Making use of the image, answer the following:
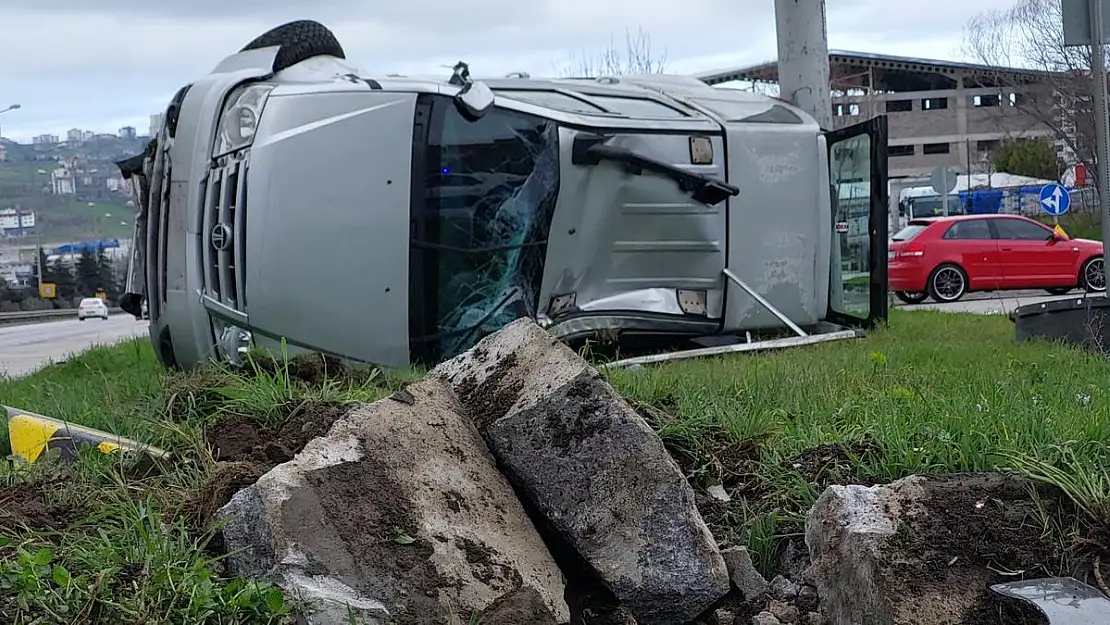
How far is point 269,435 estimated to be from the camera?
409 cm

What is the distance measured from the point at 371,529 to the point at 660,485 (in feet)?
2.74

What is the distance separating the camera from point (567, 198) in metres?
7.49

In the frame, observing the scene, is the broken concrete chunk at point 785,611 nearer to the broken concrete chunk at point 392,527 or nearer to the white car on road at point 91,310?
the broken concrete chunk at point 392,527

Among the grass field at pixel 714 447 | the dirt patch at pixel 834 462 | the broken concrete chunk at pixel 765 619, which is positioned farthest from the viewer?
Answer: the dirt patch at pixel 834 462

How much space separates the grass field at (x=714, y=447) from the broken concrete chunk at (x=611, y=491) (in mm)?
312

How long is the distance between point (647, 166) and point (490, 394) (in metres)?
4.11

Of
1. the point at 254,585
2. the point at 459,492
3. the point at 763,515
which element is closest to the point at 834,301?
the point at 763,515

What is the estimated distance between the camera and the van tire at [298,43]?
7.77m

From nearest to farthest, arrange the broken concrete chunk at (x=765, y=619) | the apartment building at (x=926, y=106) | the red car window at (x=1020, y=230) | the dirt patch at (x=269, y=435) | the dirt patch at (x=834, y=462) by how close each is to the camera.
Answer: the broken concrete chunk at (x=765, y=619) < the dirt patch at (x=834, y=462) < the dirt patch at (x=269, y=435) < the red car window at (x=1020, y=230) < the apartment building at (x=926, y=106)

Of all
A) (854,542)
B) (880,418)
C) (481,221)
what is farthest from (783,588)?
(481,221)

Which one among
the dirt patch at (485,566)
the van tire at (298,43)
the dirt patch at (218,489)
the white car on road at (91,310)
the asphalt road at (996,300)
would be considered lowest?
the white car on road at (91,310)

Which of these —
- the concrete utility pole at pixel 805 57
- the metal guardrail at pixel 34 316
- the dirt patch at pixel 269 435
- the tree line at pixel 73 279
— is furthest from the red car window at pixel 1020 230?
the tree line at pixel 73 279

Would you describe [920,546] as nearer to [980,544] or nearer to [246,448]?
[980,544]

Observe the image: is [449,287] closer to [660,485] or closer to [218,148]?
[218,148]
